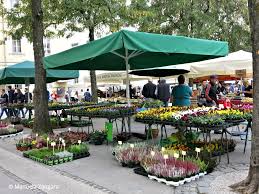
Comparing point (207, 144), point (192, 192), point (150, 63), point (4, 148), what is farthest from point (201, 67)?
point (192, 192)

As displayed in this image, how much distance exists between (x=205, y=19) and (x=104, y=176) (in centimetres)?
2010

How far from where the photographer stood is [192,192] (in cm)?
524

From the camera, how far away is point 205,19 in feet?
80.3

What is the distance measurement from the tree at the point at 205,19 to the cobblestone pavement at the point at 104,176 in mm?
15890

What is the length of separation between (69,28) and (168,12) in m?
8.95

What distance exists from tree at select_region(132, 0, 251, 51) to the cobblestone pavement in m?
15.9

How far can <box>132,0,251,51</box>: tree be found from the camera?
2403 cm

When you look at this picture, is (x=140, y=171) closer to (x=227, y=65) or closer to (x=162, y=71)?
(x=162, y=71)

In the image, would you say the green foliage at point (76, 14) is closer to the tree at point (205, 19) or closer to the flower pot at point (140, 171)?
the tree at point (205, 19)

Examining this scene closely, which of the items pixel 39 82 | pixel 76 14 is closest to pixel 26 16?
pixel 76 14

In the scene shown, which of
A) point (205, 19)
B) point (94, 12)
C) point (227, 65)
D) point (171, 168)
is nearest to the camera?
point (171, 168)

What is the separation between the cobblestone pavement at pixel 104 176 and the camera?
5.50m

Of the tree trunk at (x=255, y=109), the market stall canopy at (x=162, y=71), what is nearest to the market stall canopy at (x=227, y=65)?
the market stall canopy at (x=162, y=71)

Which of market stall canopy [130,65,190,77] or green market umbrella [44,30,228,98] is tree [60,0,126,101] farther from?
green market umbrella [44,30,228,98]
